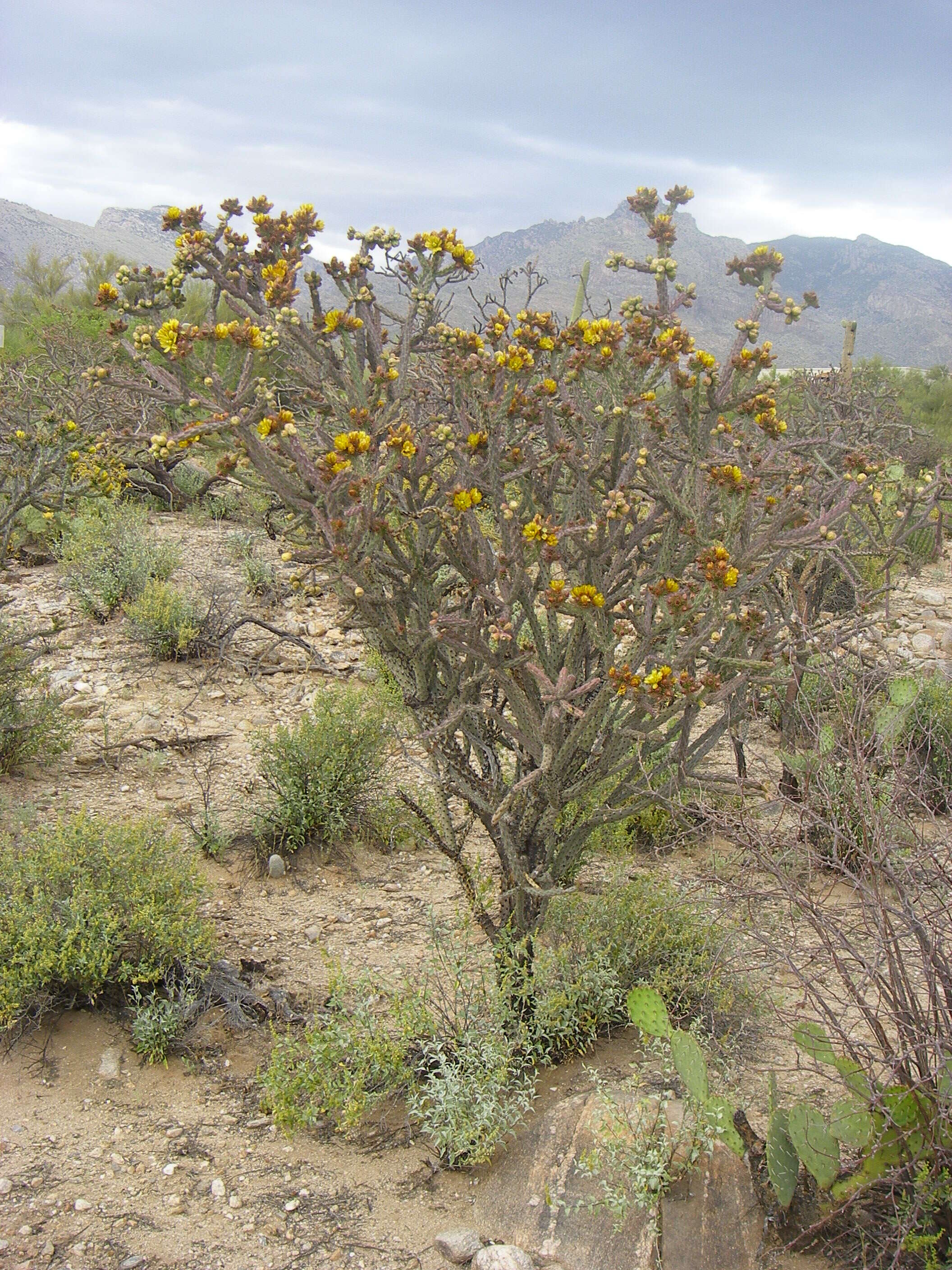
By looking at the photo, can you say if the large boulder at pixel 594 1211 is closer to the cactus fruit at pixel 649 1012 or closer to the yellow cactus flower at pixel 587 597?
the cactus fruit at pixel 649 1012

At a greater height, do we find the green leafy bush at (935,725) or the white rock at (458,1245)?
the green leafy bush at (935,725)

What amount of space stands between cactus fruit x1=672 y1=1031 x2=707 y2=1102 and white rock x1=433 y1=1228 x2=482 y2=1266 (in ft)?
2.07

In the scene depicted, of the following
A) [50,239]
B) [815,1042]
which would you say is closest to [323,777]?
[815,1042]

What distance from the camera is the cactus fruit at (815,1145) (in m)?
2.08

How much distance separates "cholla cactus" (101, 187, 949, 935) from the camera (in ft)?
7.75

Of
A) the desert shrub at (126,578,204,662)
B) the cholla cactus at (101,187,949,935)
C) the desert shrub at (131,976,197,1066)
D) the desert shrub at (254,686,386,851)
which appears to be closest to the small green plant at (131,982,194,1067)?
the desert shrub at (131,976,197,1066)

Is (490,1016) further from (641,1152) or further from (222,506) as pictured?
(222,506)

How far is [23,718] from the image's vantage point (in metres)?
4.54

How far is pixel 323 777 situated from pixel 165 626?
7.32ft

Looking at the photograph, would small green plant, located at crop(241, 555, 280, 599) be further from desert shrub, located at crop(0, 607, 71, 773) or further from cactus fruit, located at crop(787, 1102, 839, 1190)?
cactus fruit, located at crop(787, 1102, 839, 1190)

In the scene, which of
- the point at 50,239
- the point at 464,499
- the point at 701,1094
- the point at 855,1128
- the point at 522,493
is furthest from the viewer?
the point at 50,239

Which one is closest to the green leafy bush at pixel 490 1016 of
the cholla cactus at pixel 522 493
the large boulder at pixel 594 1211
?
the large boulder at pixel 594 1211

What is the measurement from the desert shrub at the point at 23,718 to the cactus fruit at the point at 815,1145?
3653 millimetres

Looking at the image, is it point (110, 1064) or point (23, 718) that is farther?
point (23, 718)
